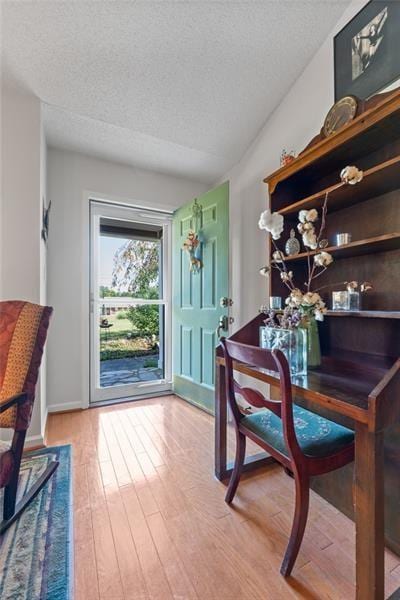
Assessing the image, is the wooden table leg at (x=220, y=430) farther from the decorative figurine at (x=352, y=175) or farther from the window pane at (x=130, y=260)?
the window pane at (x=130, y=260)

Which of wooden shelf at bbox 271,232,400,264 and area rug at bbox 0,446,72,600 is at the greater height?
wooden shelf at bbox 271,232,400,264

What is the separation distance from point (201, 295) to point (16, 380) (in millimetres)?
1656

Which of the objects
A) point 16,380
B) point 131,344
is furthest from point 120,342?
point 16,380

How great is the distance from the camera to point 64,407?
2623 millimetres

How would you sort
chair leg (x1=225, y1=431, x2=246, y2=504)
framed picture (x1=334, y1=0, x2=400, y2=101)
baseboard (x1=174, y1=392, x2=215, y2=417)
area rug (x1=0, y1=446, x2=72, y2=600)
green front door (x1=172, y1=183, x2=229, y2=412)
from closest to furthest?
1. area rug (x1=0, y1=446, x2=72, y2=600)
2. chair leg (x1=225, y1=431, x2=246, y2=504)
3. framed picture (x1=334, y1=0, x2=400, y2=101)
4. green front door (x1=172, y1=183, x2=229, y2=412)
5. baseboard (x1=174, y1=392, x2=215, y2=417)

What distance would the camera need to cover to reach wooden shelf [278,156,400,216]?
4.10ft

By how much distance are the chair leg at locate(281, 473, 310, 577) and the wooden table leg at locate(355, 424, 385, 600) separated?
0.68 feet

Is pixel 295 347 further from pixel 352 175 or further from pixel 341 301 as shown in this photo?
pixel 352 175

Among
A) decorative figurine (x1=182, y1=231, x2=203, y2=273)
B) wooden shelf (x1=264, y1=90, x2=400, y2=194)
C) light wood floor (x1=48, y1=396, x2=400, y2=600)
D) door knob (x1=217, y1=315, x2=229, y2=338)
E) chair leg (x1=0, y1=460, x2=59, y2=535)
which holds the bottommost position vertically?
light wood floor (x1=48, y1=396, x2=400, y2=600)

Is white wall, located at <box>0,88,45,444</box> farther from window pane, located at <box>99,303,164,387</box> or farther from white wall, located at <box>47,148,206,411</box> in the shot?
window pane, located at <box>99,303,164,387</box>

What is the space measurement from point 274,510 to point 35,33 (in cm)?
292

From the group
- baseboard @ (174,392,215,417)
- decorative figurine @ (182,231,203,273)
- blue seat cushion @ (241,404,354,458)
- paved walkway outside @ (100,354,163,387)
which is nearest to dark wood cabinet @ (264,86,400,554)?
blue seat cushion @ (241,404,354,458)

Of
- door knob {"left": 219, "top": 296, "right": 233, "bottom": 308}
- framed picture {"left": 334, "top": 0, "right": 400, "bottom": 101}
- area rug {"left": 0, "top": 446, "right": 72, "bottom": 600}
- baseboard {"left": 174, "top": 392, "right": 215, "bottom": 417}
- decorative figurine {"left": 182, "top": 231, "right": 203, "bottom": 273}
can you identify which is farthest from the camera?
decorative figurine {"left": 182, "top": 231, "right": 203, "bottom": 273}

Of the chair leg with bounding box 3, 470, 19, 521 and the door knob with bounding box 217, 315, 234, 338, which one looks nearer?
the chair leg with bounding box 3, 470, 19, 521
